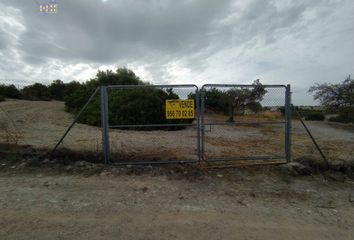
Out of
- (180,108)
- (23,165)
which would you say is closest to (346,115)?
(180,108)

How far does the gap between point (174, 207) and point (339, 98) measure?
1047 inches

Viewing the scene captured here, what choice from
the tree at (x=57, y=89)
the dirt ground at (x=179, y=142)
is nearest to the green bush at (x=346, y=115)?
the dirt ground at (x=179, y=142)

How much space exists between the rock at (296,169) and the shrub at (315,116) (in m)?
30.6

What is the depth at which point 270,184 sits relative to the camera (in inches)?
186

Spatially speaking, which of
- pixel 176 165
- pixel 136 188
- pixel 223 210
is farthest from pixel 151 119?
pixel 223 210

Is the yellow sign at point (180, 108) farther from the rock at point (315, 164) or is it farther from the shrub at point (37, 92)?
the shrub at point (37, 92)

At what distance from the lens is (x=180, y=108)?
18.5ft

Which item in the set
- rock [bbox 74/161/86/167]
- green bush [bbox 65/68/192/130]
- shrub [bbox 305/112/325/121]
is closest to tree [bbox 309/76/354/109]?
shrub [bbox 305/112/325/121]

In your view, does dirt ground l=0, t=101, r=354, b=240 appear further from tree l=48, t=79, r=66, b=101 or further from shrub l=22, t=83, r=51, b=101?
tree l=48, t=79, r=66, b=101

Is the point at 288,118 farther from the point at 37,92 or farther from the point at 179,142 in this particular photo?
the point at 37,92

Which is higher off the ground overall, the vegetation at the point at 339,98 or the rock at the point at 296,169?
the vegetation at the point at 339,98

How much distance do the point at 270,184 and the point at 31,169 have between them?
19.6 feet

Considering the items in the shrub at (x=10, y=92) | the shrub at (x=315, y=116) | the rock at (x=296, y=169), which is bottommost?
the rock at (x=296, y=169)

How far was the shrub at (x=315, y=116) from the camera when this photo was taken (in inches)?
1206
